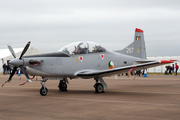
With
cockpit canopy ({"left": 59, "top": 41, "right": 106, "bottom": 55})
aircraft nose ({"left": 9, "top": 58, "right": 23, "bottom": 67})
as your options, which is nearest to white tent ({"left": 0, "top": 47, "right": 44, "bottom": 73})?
cockpit canopy ({"left": 59, "top": 41, "right": 106, "bottom": 55})

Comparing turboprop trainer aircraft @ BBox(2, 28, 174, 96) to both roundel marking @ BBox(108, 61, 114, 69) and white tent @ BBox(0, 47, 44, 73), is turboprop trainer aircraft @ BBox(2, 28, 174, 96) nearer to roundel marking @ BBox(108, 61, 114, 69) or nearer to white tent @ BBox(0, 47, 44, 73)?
roundel marking @ BBox(108, 61, 114, 69)

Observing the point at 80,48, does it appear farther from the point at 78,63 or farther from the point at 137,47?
the point at 137,47

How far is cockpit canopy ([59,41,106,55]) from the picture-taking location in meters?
13.6

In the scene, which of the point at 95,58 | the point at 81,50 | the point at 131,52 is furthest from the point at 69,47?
the point at 131,52

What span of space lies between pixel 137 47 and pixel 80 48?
14.1ft

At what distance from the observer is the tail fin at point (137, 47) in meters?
16.0

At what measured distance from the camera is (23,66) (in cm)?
1232

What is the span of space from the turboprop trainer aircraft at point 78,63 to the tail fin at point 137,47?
1.92 ft

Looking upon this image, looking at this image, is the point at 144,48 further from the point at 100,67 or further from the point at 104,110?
the point at 104,110

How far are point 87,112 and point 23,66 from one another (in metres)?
5.44

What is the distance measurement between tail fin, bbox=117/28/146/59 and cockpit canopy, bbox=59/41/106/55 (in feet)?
7.54

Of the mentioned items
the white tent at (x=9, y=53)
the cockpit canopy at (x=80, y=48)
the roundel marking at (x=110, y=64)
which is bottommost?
the roundel marking at (x=110, y=64)

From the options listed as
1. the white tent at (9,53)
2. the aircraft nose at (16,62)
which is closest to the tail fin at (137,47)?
the aircraft nose at (16,62)

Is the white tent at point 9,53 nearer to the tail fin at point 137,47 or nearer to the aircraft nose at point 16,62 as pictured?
the tail fin at point 137,47
